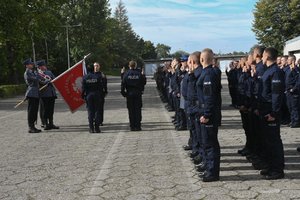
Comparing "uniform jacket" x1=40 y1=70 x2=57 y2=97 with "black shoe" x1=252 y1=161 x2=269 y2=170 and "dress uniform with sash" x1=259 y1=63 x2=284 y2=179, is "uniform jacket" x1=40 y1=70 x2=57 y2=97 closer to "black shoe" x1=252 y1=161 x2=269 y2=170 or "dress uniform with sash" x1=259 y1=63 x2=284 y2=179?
"black shoe" x1=252 y1=161 x2=269 y2=170

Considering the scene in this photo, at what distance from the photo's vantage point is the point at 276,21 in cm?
6612

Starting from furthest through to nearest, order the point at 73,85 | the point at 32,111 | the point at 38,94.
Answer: the point at 73,85 < the point at 38,94 < the point at 32,111

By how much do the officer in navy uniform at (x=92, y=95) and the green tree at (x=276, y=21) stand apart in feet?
184

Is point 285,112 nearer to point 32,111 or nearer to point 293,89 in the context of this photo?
point 293,89

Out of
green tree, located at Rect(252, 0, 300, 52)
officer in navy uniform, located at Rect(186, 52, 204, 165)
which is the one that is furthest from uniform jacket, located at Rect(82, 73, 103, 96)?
green tree, located at Rect(252, 0, 300, 52)

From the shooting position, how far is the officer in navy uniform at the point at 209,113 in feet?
20.6

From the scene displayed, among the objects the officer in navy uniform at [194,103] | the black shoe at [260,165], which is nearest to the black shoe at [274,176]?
the black shoe at [260,165]

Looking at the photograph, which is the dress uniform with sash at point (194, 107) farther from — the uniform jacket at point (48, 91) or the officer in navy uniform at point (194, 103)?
the uniform jacket at point (48, 91)

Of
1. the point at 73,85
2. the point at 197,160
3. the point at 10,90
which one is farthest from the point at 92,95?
the point at 10,90

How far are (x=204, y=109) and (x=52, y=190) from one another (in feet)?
7.84

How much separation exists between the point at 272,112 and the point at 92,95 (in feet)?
21.4

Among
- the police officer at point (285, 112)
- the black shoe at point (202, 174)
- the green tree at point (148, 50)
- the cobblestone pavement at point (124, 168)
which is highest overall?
the green tree at point (148, 50)

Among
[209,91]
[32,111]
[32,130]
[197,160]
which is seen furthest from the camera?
[32,111]

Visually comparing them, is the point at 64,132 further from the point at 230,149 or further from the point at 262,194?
the point at 262,194
